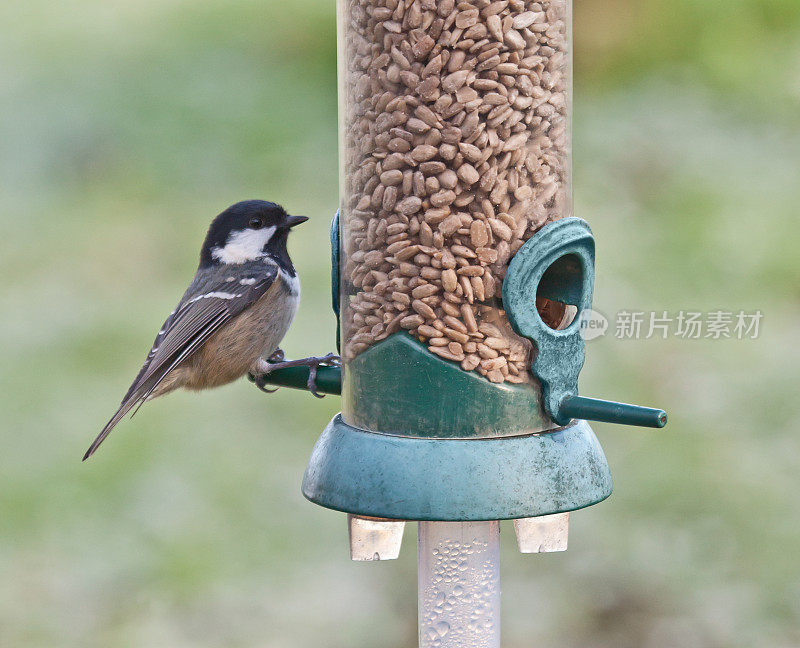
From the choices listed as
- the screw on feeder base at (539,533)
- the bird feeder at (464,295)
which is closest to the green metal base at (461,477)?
the bird feeder at (464,295)

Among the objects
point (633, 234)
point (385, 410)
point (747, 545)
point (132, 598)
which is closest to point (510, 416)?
point (385, 410)

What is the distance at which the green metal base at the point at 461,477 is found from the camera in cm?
289

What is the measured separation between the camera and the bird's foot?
3697 millimetres

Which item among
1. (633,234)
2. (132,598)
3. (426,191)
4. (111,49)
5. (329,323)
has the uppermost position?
(111,49)

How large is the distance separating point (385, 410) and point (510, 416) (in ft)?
1.09

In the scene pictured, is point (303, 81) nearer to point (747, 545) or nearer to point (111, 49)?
point (111, 49)

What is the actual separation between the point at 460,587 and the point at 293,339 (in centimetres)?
293

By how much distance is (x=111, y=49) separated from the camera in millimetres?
7578

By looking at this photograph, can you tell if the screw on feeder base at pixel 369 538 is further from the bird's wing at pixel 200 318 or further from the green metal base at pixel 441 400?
the bird's wing at pixel 200 318

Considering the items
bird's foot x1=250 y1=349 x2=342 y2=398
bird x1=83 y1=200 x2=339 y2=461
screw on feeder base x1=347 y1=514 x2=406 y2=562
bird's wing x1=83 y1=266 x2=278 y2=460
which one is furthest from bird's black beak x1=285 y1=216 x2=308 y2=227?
screw on feeder base x1=347 y1=514 x2=406 y2=562

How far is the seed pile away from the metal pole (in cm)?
43

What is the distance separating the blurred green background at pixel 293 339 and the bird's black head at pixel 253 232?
1.36 meters

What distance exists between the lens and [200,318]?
432 centimetres

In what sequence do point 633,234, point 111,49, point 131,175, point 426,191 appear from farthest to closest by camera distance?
point 111,49 → point 131,175 → point 633,234 → point 426,191
